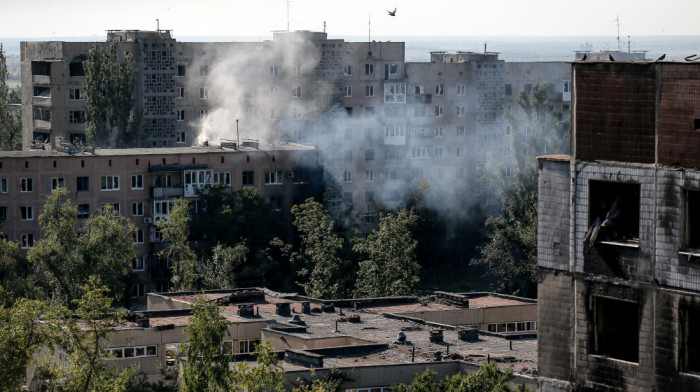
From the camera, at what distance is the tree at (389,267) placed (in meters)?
67.3

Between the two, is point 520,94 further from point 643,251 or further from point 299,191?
point 643,251

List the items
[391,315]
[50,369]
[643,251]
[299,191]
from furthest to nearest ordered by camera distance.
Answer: [299,191], [391,315], [50,369], [643,251]

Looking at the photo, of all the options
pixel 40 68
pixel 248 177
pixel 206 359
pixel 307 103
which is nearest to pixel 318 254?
pixel 248 177

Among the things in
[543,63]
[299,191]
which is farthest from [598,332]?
[543,63]

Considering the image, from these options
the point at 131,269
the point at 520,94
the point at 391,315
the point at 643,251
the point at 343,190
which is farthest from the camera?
the point at 520,94

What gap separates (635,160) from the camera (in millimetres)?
12438

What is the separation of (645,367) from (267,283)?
211ft

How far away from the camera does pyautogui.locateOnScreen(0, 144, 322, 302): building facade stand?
74.2 m

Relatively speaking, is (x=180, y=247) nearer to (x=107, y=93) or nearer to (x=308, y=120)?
(x=107, y=93)

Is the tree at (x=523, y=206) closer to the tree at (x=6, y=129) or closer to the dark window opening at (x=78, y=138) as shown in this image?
the dark window opening at (x=78, y=138)

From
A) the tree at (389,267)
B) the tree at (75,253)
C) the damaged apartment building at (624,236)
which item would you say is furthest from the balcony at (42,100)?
the damaged apartment building at (624,236)

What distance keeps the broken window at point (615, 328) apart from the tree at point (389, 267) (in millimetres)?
53769

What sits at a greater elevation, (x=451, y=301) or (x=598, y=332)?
(x=598, y=332)

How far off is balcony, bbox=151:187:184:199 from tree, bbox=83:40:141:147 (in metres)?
9.78
